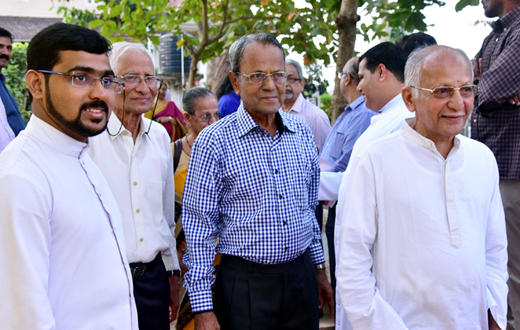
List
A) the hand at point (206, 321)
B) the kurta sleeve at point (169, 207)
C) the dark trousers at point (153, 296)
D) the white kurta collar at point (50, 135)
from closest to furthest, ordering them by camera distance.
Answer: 1. the white kurta collar at point (50, 135)
2. the hand at point (206, 321)
3. the dark trousers at point (153, 296)
4. the kurta sleeve at point (169, 207)

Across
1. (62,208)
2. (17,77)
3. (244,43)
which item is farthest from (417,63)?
(17,77)

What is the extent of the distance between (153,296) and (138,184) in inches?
24.9

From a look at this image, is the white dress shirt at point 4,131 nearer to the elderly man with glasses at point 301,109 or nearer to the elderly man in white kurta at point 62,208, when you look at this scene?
the elderly man in white kurta at point 62,208

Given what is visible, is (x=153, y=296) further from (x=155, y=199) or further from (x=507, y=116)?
(x=507, y=116)

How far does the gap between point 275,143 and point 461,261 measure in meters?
1.12

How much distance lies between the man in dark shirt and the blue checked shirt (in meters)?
1.65

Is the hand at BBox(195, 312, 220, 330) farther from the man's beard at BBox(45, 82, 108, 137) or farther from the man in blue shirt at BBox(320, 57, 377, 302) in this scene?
the man in blue shirt at BBox(320, 57, 377, 302)

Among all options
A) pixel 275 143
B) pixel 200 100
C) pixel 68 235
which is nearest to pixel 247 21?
pixel 200 100

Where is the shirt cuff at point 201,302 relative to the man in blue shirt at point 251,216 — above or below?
below

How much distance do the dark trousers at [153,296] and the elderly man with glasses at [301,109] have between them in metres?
2.77

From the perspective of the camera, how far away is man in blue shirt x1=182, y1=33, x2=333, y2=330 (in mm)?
2371

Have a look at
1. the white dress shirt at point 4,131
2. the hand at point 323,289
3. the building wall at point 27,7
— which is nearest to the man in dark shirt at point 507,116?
the hand at point 323,289

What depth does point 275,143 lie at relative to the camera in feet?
8.32

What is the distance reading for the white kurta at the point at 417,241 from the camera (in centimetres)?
205
